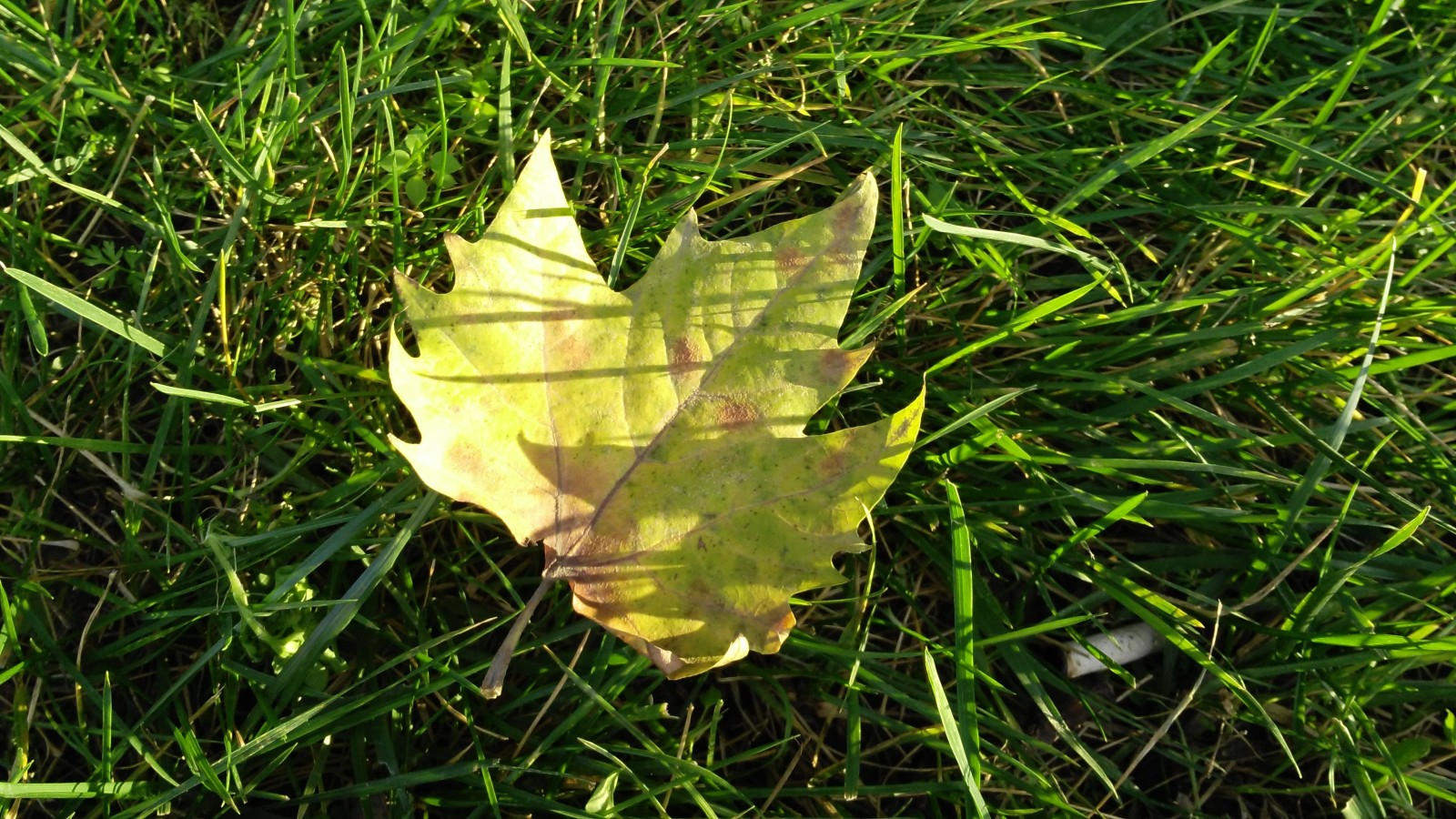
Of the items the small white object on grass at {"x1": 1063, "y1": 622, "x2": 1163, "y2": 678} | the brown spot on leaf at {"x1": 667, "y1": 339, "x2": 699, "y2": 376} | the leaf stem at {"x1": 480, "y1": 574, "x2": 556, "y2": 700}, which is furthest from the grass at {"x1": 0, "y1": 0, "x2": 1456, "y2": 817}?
the brown spot on leaf at {"x1": 667, "y1": 339, "x2": 699, "y2": 376}

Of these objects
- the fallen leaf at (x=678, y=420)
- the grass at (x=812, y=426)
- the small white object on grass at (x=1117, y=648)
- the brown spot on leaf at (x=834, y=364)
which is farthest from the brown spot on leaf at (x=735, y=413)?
the small white object on grass at (x=1117, y=648)

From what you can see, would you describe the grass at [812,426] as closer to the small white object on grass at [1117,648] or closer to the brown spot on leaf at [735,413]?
the small white object on grass at [1117,648]

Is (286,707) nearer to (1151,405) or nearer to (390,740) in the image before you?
(390,740)

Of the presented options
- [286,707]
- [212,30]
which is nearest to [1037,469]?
[286,707]

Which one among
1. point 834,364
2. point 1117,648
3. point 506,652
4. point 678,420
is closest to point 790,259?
point 834,364

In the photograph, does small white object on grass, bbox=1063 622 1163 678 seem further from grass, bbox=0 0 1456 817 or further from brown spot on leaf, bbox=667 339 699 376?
brown spot on leaf, bbox=667 339 699 376

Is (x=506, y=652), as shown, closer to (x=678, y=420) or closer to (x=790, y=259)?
(x=678, y=420)
